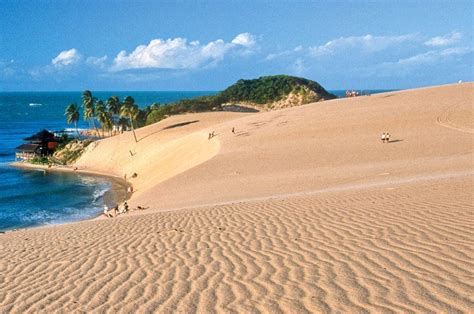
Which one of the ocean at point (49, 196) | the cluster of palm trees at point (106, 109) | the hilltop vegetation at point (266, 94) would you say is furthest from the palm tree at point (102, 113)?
the hilltop vegetation at point (266, 94)

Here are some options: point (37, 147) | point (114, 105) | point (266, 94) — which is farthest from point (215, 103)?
point (37, 147)

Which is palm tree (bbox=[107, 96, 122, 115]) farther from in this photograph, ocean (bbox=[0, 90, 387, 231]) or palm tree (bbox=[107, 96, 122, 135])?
ocean (bbox=[0, 90, 387, 231])

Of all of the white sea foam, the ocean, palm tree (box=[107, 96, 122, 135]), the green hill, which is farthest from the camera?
the green hill

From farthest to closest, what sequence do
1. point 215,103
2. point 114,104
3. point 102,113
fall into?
point 215,103, point 102,113, point 114,104

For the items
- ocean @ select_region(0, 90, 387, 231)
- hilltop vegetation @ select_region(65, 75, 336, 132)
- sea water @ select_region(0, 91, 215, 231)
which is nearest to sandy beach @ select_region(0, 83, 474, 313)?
sea water @ select_region(0, 91, 215, 231)

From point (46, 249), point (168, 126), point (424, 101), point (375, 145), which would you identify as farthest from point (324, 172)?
point (168, 126)

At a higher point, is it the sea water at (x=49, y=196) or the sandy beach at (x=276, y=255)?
the sandy beach at (x=276, y=255)

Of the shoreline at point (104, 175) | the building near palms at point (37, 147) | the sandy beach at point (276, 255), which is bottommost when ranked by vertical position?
the shoreline at point (104, 175)

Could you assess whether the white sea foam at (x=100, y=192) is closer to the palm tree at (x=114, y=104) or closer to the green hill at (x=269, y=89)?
the palm tree at (x=114, y=104)

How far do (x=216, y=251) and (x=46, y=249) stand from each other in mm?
4260

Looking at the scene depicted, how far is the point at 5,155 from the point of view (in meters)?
66.5

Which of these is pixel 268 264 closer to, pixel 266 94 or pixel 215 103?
pixel 215 103

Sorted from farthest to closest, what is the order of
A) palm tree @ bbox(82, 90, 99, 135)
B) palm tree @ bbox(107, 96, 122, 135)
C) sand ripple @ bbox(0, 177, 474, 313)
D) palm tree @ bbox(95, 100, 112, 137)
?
palm tree @ bbox(82, 90, 99, 135) < palm tree @ bbox(95, 100, 112, 137) < palm tree @ bbox(107, 96, 122, 135) < sand ripple @ bbox(0, 177, 474, 313)

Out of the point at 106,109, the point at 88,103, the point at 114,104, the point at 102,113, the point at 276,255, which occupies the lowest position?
the point at 276,255
